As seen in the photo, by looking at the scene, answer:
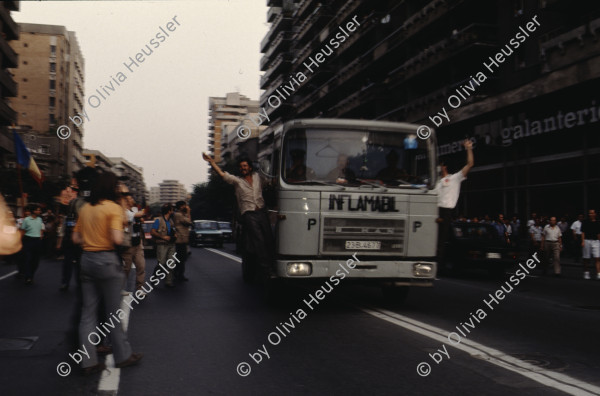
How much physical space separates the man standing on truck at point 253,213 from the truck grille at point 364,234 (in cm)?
81

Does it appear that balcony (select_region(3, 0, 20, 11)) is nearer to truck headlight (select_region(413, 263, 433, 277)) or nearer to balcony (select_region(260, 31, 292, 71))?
balcony (select_region(260, 31, 292, 71))

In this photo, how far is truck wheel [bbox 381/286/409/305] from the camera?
9672 mm

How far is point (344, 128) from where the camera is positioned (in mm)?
8484

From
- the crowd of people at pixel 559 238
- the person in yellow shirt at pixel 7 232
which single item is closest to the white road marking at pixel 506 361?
the person in yellow shirt at pixel 7 232

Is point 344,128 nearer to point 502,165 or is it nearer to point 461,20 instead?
point 502,165

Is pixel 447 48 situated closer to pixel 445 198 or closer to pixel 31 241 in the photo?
pixel 31 241

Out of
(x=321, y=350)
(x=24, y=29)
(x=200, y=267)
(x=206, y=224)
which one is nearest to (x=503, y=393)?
(x=321, y=350)

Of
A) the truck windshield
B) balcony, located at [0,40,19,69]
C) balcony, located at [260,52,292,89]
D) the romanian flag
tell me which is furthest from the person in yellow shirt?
balcony, located at [260,52,292,89]

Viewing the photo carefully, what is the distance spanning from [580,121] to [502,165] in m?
5.53

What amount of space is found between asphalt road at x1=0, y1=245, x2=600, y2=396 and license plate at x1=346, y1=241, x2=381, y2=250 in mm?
911

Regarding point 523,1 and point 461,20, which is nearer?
point 523,1

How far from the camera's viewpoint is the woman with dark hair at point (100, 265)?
531 centimetres

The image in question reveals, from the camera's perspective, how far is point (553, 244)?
16.5m

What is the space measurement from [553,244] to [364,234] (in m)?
10.1
